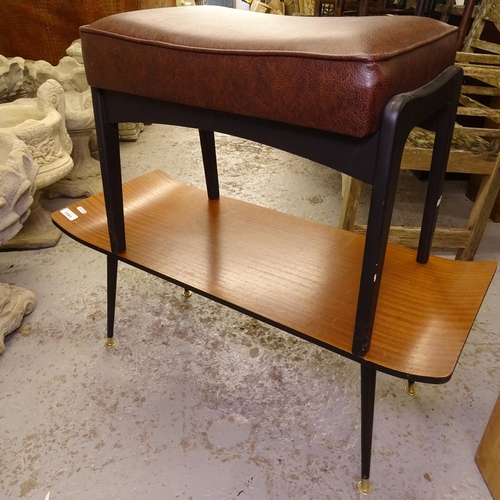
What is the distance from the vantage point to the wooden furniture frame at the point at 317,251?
2.09ft

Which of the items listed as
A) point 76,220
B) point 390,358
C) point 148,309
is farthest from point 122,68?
point 148,309

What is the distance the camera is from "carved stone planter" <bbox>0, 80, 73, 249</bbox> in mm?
1580

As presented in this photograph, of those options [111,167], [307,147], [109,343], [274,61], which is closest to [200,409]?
[109,343]

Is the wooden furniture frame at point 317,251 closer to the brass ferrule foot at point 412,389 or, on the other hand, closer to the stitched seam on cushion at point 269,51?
the stitched seam on cushion at point 269,51

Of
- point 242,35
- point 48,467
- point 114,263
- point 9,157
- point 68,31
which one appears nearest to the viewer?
point 242,35

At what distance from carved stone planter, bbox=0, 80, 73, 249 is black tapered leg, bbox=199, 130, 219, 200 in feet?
2.31

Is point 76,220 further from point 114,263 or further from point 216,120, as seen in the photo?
point 216,120

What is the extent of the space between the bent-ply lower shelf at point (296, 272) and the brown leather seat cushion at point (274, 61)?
1.20ft

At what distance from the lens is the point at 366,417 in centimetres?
79

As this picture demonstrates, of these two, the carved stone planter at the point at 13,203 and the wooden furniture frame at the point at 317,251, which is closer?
the wooden furniture frame at the point at 317,251

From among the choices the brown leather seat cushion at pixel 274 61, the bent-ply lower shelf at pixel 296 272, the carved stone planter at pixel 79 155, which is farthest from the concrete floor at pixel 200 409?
the brown leather seat cushion at pixel 274 61

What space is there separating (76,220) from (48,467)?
0.57 m

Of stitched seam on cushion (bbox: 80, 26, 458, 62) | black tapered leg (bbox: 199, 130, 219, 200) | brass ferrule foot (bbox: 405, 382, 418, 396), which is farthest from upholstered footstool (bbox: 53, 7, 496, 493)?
brass ferrule foot (bbox: 405, 382, 418, 396)

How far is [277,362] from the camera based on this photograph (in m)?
1.21
